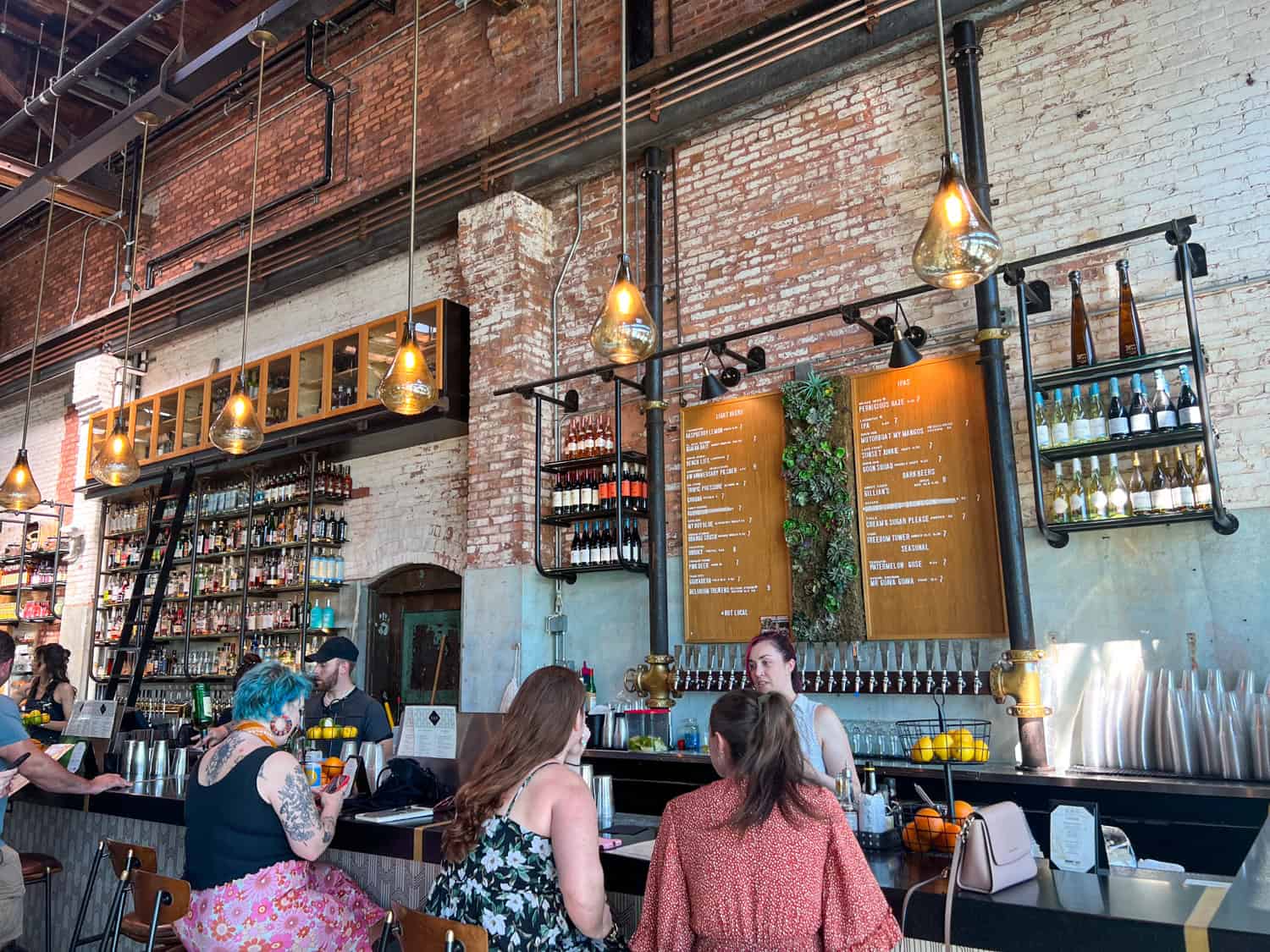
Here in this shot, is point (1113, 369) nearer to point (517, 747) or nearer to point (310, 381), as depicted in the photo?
point (517, 747)

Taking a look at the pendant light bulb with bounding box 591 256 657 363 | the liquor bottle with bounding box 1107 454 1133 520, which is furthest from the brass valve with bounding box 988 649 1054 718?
the pendant light bulb with bounding box 591 256 657 363

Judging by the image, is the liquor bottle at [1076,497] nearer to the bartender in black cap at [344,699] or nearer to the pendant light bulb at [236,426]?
the bartender in black cap at [344,699]

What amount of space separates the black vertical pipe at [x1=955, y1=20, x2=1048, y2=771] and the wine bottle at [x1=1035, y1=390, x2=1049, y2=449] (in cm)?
15

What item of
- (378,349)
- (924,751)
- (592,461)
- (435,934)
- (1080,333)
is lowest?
(435,934)

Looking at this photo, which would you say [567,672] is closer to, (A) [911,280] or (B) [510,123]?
(A) [911,280]

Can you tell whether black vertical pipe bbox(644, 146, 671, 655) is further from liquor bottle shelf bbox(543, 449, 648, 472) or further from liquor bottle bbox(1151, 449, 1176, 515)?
liquor bottle bbox(1151, 449, 1176, 515)

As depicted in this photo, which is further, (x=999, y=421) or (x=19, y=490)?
(x=19, y=490)

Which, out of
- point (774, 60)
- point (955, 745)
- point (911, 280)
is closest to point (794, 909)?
point (955, 745)

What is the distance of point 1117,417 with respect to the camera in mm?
4496

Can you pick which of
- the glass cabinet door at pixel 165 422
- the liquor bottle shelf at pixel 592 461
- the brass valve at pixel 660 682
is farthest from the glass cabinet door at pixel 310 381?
the brass valve at pixel 660 682

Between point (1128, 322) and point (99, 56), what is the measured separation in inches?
323

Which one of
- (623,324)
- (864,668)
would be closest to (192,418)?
(623,324)

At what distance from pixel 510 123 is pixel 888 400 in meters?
3.70

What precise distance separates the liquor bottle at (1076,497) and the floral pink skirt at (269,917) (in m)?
3.63
